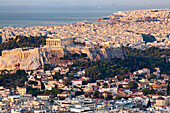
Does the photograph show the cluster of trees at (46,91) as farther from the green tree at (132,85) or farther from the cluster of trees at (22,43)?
the cluster of trees at (22,43)

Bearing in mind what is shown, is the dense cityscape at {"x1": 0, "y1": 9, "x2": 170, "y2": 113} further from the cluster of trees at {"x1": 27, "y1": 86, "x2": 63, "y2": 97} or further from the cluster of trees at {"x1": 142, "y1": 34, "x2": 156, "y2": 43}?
the cluster of trees at {"x1": 142, "y1": 34, "x2": 156, "y2": 43}

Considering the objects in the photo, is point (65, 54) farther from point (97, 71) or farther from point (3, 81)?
point (3, 81)

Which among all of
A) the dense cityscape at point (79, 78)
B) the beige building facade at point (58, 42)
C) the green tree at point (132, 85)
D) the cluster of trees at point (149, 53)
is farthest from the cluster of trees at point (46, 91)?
the cluster of trees at point (149, 53)

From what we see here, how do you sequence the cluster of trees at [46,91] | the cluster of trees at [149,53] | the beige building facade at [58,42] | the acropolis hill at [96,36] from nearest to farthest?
the cluster of trees at [46,91] → the acropolis hill at [96,36] → the beige building facade at [58,42] → the cluster of trees at [149,53]

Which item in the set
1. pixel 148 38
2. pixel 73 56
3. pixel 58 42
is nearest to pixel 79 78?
pixel 73 56

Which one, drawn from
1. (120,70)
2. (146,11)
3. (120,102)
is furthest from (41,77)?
(146,11)

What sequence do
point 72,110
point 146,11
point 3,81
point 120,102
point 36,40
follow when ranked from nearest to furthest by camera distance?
point 72,110, point 120,102, point 3,81, point 36,40, point 146,11
